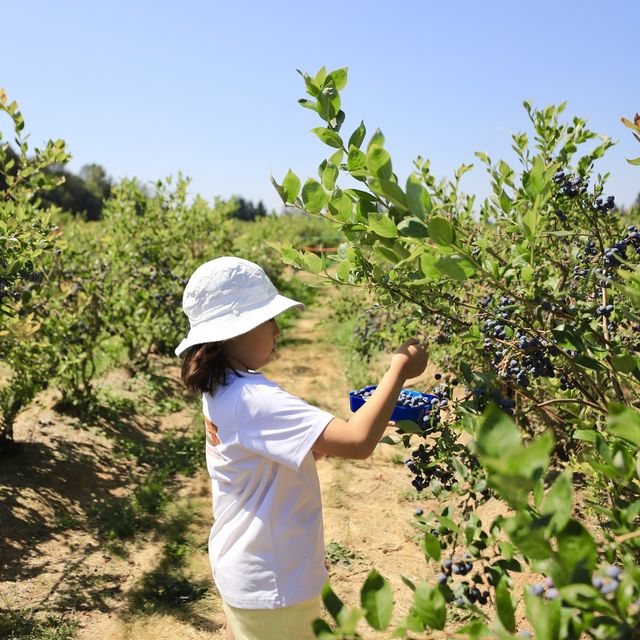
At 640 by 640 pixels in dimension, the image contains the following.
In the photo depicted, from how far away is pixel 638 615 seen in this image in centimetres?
69

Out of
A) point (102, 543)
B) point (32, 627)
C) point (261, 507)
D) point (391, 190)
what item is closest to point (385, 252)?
point (391, 190)

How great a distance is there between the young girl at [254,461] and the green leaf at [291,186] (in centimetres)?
37

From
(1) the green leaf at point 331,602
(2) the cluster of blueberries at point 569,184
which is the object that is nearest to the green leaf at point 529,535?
(1) the green leaf at point 331,602

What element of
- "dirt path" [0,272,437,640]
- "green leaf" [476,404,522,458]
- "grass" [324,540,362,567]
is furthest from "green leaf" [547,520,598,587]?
"grass" [324,540,362,567]

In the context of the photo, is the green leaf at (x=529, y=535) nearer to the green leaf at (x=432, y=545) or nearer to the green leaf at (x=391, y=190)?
the green leaf at (x=432, y=545)

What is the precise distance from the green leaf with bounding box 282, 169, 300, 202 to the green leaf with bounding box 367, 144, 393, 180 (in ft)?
1.11

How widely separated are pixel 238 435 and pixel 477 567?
221 cm

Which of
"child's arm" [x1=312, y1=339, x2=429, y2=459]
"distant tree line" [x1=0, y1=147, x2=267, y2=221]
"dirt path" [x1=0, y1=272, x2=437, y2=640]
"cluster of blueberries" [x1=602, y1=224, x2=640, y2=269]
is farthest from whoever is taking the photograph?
"distant tree line" [x1=0, y1=147, x2=267, y2=221]

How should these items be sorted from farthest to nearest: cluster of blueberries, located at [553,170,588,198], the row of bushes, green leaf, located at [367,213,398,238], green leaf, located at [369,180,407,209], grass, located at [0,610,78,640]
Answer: the row of bushes, grass, located at [0,610,78,640], cluster of blueberries, located at [553,170,588,198], green leaf, located at [367,213,398,238], green leaf, located at [369,180,407,209]

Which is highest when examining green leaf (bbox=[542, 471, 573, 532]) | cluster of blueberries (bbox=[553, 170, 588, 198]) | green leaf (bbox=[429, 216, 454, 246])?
cluster of blueberries (bbox=[553, 170, 588, 198])

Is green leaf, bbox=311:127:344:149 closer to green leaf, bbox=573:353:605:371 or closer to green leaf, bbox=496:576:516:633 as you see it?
green leaf, bbox=573:353:605:371

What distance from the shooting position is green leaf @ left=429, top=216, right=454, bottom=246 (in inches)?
38.2

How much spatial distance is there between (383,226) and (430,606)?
0.66 metres

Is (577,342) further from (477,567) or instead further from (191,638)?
(191,638)
